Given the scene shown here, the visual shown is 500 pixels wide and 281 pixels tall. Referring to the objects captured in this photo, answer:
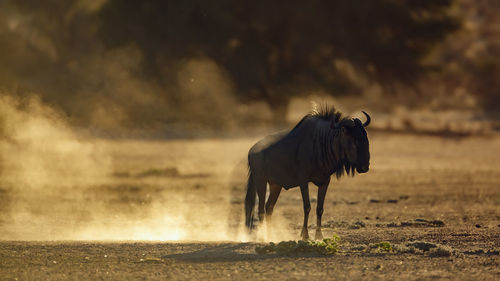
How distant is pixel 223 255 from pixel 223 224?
13.8ft

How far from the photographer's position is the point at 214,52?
38.3m

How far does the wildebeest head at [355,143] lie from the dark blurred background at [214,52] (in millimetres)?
24571

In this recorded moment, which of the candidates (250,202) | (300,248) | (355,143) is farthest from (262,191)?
(300,248)

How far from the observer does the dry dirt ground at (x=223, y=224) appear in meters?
9.28

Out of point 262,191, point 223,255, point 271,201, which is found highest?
point 262,191

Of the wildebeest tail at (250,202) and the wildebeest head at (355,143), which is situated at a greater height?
the wildebeest head at (355,143)

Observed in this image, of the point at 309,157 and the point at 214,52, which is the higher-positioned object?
the point at 214,52

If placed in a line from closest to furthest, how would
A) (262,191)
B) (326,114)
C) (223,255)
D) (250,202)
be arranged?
(223,255), (326,114), (262,191), (250,202)

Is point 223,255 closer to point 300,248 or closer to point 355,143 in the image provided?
point 300,248

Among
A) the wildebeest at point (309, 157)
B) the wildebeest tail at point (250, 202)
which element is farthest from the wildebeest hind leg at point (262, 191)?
the wildebeest tail at point (250, 202)

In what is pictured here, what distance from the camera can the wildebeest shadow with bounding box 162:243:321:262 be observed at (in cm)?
991

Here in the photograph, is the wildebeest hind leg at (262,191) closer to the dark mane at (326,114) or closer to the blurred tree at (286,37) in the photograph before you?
the dark mane at (326,114)

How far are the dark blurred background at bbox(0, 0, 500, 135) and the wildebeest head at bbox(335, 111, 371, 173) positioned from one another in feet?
80.6

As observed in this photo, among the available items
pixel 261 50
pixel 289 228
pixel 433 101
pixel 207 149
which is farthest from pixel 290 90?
pixel 289 228
